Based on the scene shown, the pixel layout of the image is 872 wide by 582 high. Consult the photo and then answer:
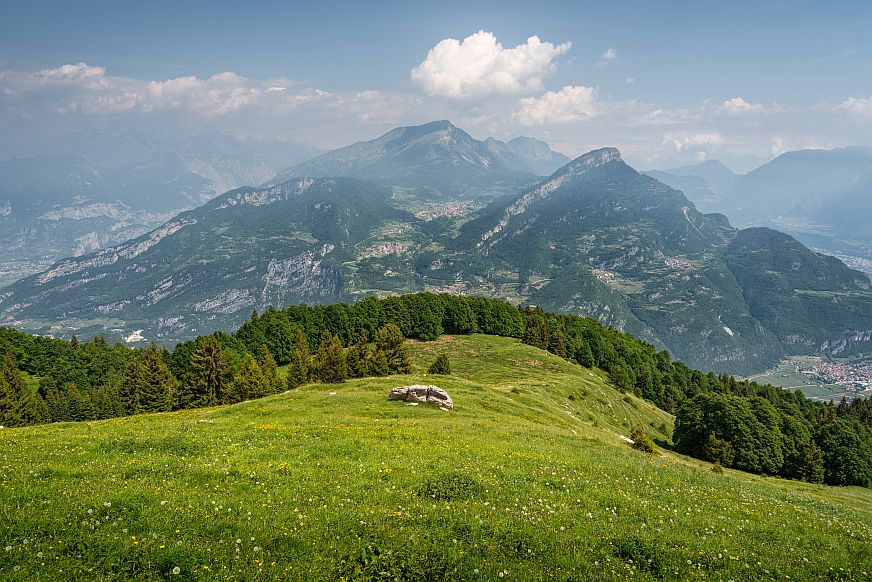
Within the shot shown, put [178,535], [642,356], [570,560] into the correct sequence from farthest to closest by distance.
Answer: [642,356] → [570,560] → [178,535]

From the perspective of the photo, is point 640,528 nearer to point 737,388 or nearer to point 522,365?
point 522,365

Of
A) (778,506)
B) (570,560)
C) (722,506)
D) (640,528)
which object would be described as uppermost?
(570,560)

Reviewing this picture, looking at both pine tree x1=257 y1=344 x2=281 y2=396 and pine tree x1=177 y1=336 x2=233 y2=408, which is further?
pine tree x1=257 y1=344 x2=281 y2=396

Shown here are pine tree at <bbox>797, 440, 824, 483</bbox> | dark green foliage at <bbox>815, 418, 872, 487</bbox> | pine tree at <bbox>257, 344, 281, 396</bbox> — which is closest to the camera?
pine tree at <bbox>797, 440, 824, 483</bbox>

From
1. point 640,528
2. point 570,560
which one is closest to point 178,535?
point 570,560

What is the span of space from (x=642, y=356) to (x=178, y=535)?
157543mm

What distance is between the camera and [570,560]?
11.8 m

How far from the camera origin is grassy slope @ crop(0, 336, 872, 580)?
10391 mm

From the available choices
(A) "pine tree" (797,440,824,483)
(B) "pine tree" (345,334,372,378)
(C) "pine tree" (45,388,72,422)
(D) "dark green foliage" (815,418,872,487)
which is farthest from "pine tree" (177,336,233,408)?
(D) "dark green foliage" (815,418,872,487)

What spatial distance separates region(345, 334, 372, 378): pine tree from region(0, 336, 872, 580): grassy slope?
51.4 meters

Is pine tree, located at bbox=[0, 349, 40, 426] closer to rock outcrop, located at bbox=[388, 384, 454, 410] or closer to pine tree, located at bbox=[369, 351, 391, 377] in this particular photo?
pine tree, located at bbox=[369, 351, 391, 377]

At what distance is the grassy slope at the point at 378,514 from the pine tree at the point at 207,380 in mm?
57673

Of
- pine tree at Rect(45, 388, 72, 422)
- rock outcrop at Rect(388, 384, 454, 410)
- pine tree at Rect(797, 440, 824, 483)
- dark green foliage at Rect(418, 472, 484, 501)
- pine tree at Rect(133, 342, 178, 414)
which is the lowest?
pine tree at Rect(797, 440, 824, 483)

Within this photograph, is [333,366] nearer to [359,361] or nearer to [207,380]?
[359,361]
